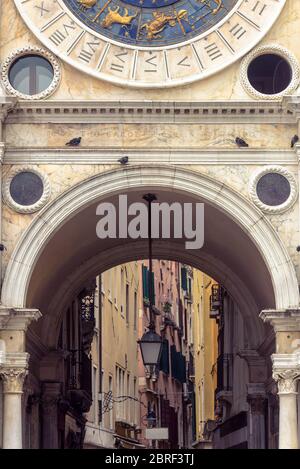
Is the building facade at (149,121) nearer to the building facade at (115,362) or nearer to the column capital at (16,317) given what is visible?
the column capital at (16,317)

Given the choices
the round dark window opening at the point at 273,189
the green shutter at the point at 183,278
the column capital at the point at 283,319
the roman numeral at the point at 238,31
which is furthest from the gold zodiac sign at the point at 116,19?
the green shutter at the point at 183,278

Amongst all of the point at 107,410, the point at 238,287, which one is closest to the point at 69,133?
the point at 238,287

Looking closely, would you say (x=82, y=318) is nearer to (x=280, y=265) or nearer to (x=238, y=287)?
(x=238, y=287)

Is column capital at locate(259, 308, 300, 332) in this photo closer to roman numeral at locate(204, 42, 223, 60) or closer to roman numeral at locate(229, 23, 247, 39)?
roman numeral at locate(204, 42, 223, 60)

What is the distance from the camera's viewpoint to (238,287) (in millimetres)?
36531

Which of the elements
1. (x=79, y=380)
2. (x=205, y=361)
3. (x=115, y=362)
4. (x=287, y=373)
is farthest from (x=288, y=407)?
(x=205, y=361)

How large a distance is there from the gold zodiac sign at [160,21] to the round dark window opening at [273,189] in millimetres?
3370

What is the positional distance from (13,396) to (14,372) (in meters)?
0.43

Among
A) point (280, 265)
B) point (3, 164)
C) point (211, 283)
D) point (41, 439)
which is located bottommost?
point (41, 439)

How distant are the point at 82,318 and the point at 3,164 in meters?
15.3

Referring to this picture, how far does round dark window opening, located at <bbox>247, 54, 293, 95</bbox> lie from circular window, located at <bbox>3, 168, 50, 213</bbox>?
4295mm

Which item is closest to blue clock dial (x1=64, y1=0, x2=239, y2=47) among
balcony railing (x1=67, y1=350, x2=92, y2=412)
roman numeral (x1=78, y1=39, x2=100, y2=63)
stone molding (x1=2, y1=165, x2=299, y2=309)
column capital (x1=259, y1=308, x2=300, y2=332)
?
roman numeral (x1=78, y1=39, x2=100, y2=63)

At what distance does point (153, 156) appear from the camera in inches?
1180

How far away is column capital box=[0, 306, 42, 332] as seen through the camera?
29.0 meters
